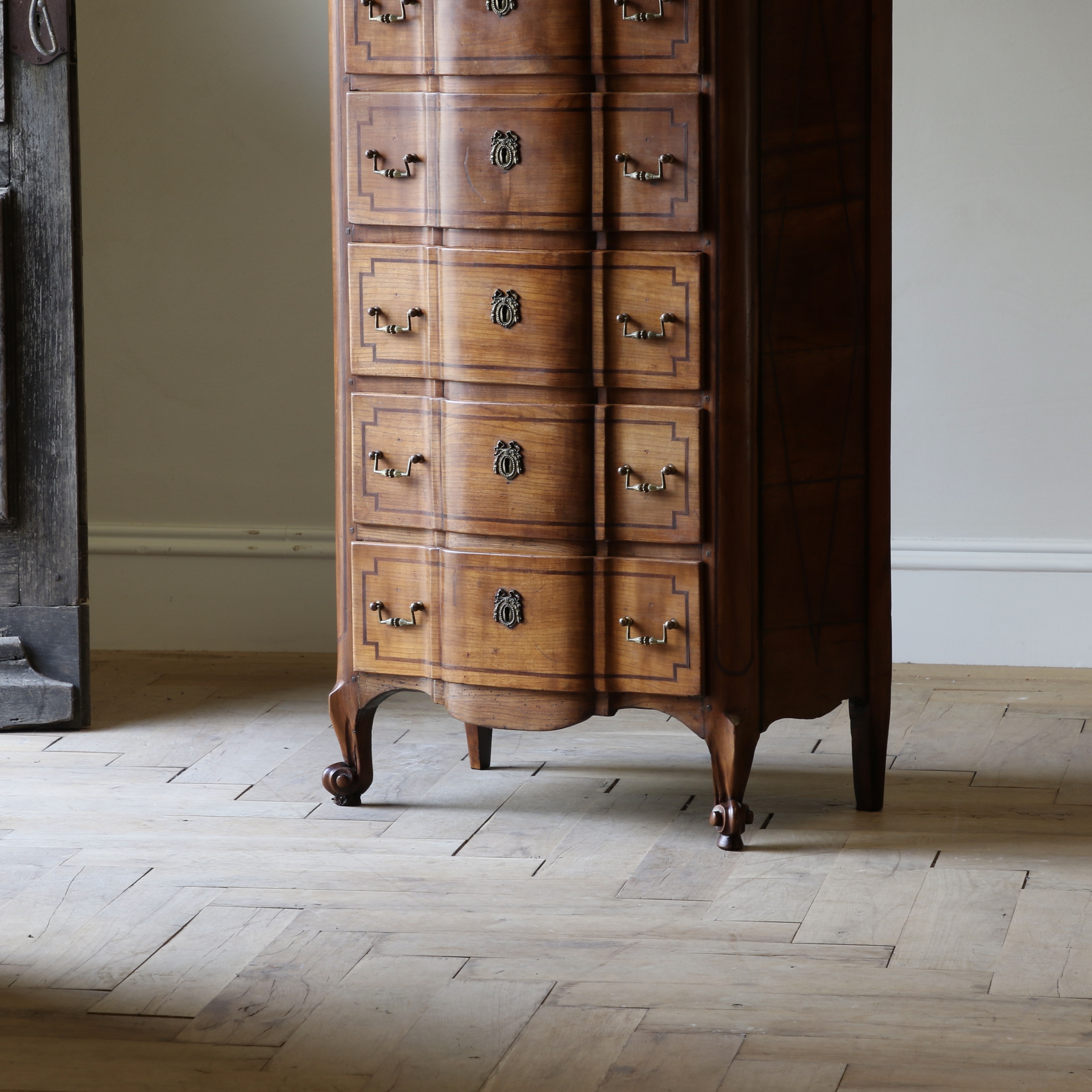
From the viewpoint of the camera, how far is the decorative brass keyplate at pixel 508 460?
2.30 meters

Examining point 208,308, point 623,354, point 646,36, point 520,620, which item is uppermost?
point 646,36

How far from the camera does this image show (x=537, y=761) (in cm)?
274

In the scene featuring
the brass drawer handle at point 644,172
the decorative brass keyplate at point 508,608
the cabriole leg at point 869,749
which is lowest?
the cabriole leg at point 869,749

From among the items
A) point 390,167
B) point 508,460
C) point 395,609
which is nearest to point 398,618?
point 395,609

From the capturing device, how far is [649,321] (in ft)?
7.38

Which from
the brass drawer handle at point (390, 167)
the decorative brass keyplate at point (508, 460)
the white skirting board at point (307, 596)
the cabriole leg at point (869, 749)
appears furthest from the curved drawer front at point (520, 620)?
the white skirting board at point (307, 596)

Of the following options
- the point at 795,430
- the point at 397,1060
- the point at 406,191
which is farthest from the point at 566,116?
the point at 397,1060

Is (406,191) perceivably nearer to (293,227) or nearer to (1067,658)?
(293,227)

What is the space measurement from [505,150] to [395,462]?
458 mm

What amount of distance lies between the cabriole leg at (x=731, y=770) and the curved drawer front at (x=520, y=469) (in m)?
0.32

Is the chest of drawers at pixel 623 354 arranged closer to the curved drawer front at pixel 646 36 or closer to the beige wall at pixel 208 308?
the curved drawer front at pixel 646 36

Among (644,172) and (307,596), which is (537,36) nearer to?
(644,172)

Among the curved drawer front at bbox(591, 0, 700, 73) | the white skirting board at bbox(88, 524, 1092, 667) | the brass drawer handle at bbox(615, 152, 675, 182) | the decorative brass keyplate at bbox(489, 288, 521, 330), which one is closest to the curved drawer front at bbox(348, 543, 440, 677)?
the decorative brass keyplate at bbox(489, 288, 521, 330)

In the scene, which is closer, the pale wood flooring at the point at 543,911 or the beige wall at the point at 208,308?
the pale wood flooring at the point at 543,911
